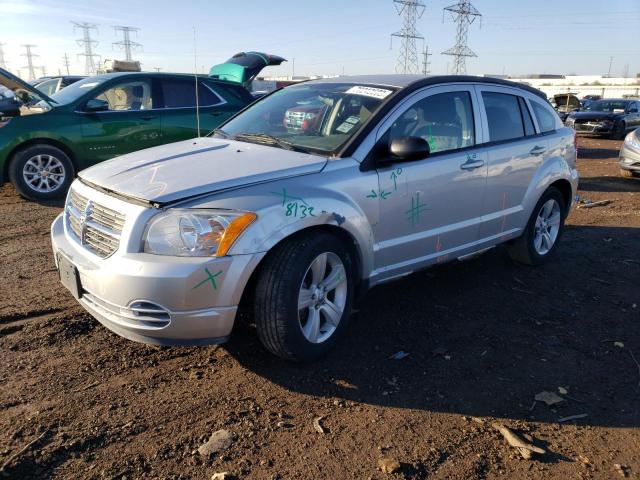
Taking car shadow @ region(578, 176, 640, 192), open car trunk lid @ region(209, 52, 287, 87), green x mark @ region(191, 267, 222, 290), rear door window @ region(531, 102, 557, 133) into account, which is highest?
open car trunk lid @ region(209, 52, 287, 87)

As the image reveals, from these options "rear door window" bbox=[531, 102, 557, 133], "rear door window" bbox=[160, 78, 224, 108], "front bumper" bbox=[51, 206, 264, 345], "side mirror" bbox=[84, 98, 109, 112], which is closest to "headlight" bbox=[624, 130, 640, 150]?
"rear door window" bbox=[531, 102, 557, 133]

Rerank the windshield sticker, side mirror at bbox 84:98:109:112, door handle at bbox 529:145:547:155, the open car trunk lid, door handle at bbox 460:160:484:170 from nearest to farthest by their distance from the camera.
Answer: the windshield sticker, door handle at bbox 460:160:484:170, door handle at bbox 529:145:547:155, side mirror at bbox 84:98:109:112, the open car trunk lid

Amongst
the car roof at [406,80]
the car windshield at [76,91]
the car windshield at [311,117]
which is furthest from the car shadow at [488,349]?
the car windshield at [76,91]

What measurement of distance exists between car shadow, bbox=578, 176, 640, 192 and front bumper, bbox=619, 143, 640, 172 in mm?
304

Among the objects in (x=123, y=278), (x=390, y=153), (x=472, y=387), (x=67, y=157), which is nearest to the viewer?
(x=123, y=278)

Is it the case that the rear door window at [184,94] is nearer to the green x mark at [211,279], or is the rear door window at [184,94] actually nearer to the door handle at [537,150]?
the door handle at [537,150]

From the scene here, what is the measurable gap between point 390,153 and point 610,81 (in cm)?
10397

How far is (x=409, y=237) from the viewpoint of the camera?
380 cm

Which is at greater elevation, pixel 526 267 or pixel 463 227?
pixel 463 227

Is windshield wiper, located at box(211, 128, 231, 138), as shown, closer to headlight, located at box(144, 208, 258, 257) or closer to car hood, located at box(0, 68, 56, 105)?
headlight, located at box(144, 208, 258, 257)

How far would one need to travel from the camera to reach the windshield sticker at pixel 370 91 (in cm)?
385

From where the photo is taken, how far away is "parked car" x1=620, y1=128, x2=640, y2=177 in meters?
10.1

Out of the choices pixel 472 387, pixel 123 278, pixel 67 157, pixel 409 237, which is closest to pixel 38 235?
pixel 67 157

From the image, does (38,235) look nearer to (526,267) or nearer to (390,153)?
(390,153)
